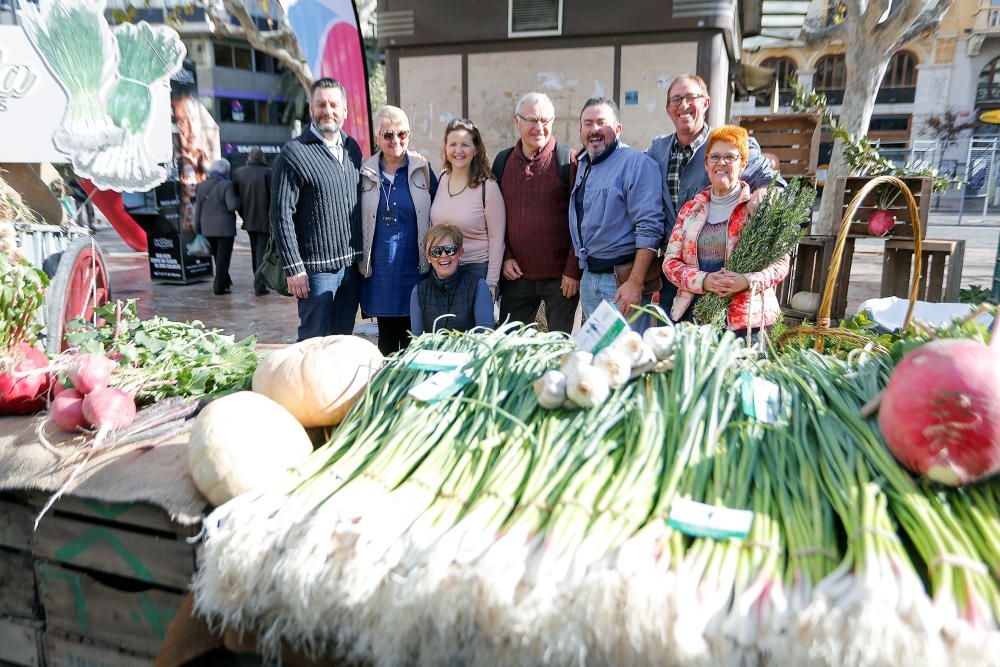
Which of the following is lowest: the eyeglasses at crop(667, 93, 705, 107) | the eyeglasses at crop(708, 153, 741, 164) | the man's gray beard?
the eyeglasses at crop(708, 153, 741, 164)

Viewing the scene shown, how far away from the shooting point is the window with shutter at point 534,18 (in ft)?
22.4

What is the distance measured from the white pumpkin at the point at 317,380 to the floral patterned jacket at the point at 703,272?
1.52m

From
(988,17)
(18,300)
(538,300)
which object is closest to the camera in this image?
(18,300)

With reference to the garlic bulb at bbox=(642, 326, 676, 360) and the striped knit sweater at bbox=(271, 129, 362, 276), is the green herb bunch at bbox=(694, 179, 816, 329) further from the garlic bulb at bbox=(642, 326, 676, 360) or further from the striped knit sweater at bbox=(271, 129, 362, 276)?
the striped knit sweater at bbox=(271, 129, 362, 276)

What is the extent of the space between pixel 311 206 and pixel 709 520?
2.75 metres

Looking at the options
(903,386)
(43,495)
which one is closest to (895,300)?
(903,386)

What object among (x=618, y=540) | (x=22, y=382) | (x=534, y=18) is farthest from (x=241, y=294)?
(x=618, y=540)

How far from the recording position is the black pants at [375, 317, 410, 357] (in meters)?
3.82

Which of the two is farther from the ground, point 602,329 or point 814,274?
point 602,329

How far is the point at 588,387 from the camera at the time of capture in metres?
1.59

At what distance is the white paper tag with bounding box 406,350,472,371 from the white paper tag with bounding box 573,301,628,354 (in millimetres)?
328

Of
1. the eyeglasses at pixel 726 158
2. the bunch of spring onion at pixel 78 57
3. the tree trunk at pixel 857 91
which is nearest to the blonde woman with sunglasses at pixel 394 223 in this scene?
the eyeglasses at pixel 726 158

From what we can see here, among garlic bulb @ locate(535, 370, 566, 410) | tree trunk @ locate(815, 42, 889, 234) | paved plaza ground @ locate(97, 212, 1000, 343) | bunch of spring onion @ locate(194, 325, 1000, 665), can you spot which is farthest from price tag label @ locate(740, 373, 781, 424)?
tree trunk @ locate(815, 42, 889, 234)

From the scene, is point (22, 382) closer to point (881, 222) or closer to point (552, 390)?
point (552, 390)
